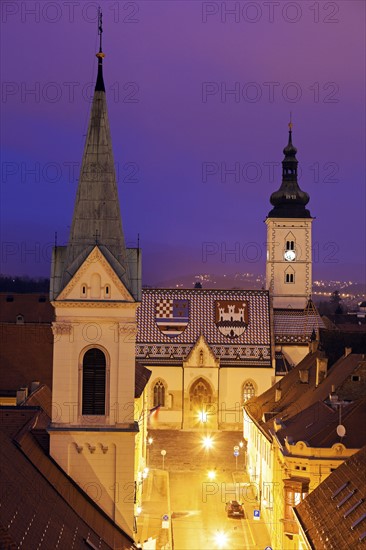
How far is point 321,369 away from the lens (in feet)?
174

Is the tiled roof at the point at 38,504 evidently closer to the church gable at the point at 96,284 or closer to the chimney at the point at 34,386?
the church gable at the point at 96,284

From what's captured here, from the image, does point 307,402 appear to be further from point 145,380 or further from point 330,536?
point 330,536

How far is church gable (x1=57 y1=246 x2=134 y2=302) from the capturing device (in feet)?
105

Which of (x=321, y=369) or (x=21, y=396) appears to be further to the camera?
(x=321, y=369)

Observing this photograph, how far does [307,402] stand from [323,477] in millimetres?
11780

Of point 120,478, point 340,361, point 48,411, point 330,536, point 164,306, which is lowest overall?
point 330,536

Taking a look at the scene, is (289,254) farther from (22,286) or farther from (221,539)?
(22,286)

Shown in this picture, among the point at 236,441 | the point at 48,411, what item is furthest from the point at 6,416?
the point at 236,441

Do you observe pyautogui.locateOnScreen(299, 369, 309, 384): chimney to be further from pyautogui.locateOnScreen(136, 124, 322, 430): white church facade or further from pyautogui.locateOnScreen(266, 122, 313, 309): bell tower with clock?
pyautogui.locateOnScreen(266, 122, 313, 309): bell tower with clock

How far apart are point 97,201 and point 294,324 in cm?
5837

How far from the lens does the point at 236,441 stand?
75812 mm

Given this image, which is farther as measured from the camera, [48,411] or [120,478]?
[48,411]

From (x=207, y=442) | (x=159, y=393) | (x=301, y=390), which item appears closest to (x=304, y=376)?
(x=301, y=390)

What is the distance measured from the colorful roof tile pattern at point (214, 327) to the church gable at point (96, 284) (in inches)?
2060
